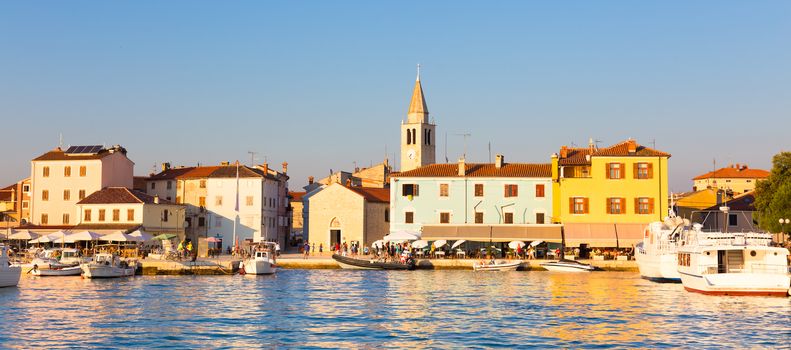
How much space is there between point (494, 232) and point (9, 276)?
2984 cm

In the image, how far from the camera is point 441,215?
65.7m

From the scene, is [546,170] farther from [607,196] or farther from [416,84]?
[416,84]

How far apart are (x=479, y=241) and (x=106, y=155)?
2956 centimetres

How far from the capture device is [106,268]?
52.2 meters

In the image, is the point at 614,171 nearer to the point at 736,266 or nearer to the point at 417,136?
the point at 736,266

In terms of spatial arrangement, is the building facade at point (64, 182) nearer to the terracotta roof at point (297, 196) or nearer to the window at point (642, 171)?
the terracotta roof at point (297, 196)

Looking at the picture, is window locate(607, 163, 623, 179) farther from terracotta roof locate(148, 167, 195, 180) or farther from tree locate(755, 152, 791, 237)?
terracotta roof locate(148, 167, 195, 180)

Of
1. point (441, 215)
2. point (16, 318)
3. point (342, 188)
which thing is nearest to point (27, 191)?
point (342, 188)

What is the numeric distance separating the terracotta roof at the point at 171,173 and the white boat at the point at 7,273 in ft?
105

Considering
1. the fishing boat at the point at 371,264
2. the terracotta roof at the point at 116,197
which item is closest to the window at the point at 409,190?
the fishing boat at the point at 371,264

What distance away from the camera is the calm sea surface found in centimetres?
2655

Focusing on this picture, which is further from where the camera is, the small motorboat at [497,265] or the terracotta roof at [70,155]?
the terracotta roof at [70,155]

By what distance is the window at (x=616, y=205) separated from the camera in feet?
205

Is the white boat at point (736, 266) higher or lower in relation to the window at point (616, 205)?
lower
